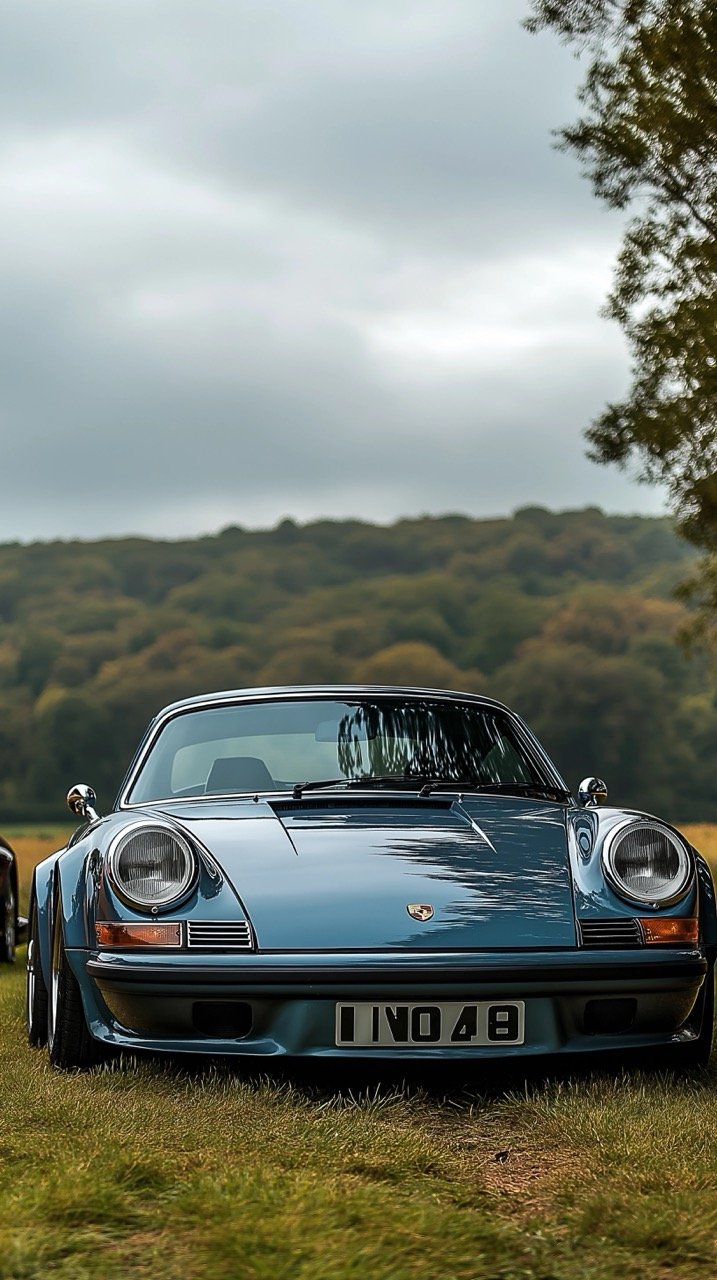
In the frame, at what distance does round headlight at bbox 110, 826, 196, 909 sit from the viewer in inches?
185

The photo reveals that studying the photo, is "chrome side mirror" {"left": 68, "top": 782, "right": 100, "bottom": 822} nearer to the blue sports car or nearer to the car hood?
the blue sports car

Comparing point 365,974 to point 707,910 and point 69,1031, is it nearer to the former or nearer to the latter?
point 69,1031

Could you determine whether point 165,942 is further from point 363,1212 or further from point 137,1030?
point 363,1212

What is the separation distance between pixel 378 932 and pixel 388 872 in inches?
10.6

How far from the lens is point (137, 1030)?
4652 mm

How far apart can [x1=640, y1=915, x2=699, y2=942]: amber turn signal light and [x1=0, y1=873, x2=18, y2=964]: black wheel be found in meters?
5.08

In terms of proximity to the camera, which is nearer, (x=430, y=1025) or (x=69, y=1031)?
(x=430, y=1025)

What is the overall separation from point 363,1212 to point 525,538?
117451mm

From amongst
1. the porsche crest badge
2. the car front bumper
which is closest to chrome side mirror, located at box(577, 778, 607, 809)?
the car front bumper

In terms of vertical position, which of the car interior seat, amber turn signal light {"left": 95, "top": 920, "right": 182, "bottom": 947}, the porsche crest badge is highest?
the car interior seat

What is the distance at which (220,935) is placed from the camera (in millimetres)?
4574

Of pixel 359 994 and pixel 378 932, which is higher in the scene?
pixel 378 932

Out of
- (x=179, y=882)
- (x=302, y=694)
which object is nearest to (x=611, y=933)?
(x=179, y=882)

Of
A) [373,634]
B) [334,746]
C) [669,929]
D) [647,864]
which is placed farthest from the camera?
[373,634]
